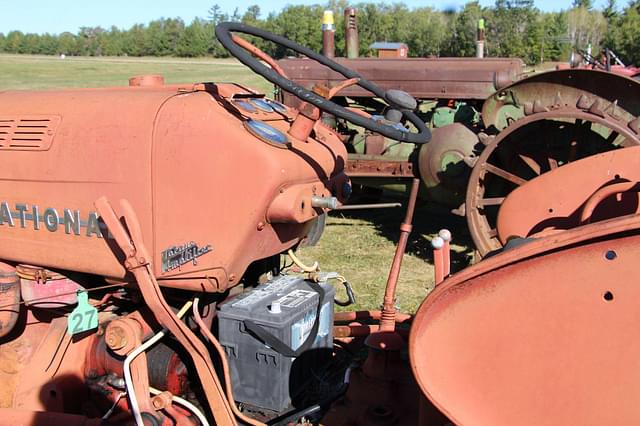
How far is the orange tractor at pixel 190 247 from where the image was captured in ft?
6.27

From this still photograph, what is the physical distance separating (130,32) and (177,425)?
63.9 m

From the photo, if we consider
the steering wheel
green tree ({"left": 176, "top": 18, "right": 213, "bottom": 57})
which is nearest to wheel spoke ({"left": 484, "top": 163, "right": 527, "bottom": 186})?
the steering wheel

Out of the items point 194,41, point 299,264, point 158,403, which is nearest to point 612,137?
point 299,264

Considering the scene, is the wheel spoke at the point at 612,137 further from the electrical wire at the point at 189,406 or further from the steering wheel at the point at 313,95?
the electrical wire at the point at 189,406

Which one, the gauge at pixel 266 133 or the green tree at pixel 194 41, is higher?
the green tree at pixel 194 41

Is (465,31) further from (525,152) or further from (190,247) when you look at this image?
(190,247)

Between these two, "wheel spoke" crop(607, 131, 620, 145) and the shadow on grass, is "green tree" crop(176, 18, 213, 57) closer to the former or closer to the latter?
the shadow on grass

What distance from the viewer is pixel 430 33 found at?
36656 millimetres

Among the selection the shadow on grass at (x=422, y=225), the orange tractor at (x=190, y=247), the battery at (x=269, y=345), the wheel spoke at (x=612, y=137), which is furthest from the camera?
the shadow on grass at (x=422, y=225)

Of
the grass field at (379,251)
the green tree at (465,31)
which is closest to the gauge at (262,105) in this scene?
the grass field at (379,251)

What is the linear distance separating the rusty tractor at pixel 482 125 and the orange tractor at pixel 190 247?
250 centimetres

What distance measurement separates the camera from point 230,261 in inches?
75.4

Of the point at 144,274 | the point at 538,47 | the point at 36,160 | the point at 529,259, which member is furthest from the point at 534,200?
the point at 538,47

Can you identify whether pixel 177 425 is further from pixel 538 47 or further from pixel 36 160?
pixel 538 47
